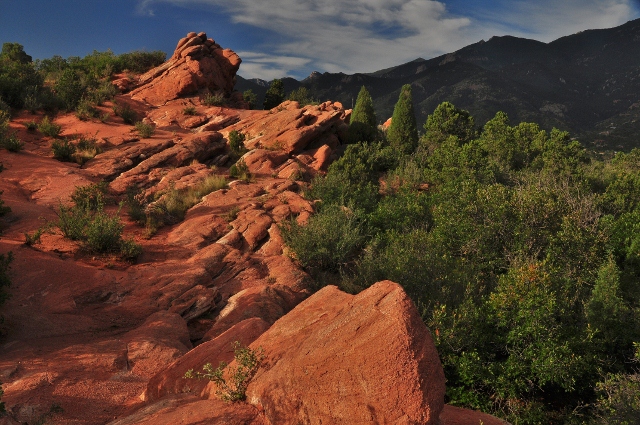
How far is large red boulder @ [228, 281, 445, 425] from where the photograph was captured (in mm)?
3711

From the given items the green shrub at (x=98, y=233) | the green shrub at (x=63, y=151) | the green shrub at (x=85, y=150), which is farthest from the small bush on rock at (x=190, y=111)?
the green shrub at (x=98, y=233)

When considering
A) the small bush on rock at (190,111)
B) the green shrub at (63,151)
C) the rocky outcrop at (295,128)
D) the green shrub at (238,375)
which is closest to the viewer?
the green shrub at (238,375)

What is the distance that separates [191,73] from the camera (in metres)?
28.8

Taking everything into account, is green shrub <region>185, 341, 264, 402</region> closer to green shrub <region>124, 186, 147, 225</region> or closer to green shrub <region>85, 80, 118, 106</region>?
green shrub <region>124, 186, 147, 225</region>

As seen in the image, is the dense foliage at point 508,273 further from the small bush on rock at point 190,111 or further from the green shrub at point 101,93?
the green shrub at point 101,93

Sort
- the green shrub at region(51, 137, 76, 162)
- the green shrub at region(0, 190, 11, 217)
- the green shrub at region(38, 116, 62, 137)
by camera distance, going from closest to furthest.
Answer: the green shrub at region(0, 190, 11, 217), the green shrub at region(51, 137, 76, 162), the green shrub at region(38, 116, 62, 137)

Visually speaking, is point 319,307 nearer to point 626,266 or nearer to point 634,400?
point 634,400

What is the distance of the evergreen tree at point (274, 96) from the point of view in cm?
3450

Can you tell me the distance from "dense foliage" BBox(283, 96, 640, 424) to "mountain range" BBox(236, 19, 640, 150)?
216ft

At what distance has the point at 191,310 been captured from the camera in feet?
29.6

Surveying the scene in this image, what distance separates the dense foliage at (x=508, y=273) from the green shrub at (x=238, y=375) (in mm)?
3772

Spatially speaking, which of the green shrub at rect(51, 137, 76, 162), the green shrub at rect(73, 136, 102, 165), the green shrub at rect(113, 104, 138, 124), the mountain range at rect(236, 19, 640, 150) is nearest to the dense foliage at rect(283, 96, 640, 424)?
the green shrub at rect(73, 136, 102, 165)

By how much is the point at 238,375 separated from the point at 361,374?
137cm

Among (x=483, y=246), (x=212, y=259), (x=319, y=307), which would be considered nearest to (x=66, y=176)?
(x=212, y=259)
